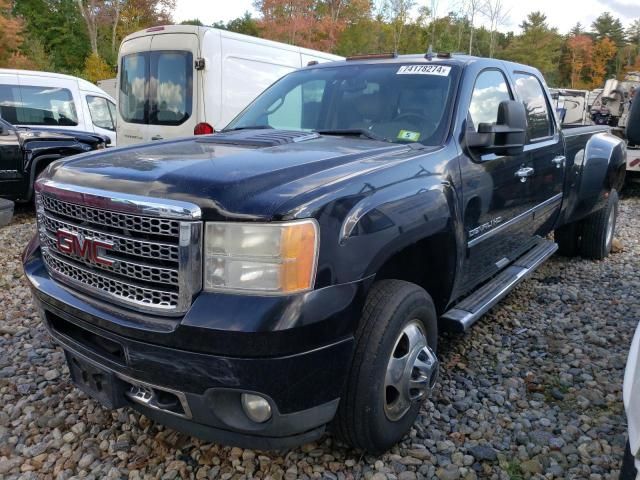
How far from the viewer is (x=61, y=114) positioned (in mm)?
9695

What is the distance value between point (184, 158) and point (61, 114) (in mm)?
8597

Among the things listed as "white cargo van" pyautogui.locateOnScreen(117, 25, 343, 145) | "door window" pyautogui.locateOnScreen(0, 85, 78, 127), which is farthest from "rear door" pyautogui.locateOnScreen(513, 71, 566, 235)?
"door window" pyautogui.locateOnScreen(0, 85, 78, 127)

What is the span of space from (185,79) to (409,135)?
5.56 m

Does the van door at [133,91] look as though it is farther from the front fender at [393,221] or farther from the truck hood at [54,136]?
the front fender at [393,221]

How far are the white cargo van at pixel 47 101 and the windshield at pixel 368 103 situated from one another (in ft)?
23.2

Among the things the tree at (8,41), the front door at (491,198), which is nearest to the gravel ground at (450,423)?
the front door at (491,198)

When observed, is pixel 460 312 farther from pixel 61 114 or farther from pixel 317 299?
pixel 61 114

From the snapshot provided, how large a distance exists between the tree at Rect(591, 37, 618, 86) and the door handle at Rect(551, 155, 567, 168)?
5637 cm

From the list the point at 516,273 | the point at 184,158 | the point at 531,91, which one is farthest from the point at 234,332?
the point at 531,91

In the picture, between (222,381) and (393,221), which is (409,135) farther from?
(222,381)

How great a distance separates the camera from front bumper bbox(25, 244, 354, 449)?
1.89 metres

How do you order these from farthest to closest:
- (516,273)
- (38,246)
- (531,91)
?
(531,91)
(516,273)
(38,246)

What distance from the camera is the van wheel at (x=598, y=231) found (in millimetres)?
5605

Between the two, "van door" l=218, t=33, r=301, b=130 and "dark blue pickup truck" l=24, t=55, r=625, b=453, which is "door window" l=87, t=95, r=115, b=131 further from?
"dark blue pickup truck" l=24, t=55, r=625, b=453
